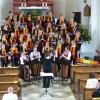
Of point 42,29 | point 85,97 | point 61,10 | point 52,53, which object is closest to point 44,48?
point 52,53

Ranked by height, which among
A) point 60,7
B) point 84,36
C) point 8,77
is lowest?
point 8,77

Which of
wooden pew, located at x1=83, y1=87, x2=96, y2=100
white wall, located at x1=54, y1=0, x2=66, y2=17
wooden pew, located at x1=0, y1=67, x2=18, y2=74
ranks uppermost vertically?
white wall, located at x1=54, y1=0, x2=66, y2=17

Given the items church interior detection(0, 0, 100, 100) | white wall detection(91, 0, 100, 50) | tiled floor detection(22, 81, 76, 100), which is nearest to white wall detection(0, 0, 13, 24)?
church interior detection(0, 0, 100, 100)

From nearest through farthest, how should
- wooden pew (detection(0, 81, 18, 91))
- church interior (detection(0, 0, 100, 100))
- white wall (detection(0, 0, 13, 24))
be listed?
1. wooden pew (detection(0, 81, 18, 91))
2. church interior (detection(0, 0, 100, 100))
3. white wall (detection(0, 0, 13, 24))

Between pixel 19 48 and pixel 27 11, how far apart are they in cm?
665

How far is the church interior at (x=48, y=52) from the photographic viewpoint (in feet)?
44.7

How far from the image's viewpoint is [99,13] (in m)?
18.9

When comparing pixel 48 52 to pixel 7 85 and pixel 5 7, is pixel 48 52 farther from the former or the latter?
pixel 5 7

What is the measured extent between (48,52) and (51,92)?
1861 mm

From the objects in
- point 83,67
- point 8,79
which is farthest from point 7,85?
point 83,67

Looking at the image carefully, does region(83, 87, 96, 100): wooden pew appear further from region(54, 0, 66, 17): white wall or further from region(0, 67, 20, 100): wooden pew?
region(54, 0, 66, 17): white wall

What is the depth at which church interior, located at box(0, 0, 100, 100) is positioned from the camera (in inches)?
537

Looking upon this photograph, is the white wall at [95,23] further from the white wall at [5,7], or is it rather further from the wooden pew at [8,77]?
the white wall at [5,7]

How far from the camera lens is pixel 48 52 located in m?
15.4
